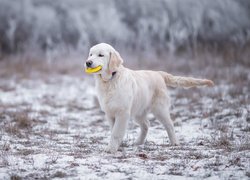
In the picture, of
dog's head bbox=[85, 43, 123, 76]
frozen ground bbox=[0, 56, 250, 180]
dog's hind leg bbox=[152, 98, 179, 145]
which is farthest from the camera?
dog's hind leg bbox=[152, 98, 179, 145]

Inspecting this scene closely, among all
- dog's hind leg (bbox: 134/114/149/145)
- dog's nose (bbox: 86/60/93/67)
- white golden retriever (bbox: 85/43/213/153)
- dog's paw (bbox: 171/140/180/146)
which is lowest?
dog's paw (bbox: 171/140/180/146)

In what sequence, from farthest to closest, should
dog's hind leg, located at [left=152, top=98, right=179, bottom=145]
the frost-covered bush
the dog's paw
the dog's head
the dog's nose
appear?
1. the frost-covered bush
2. dog's hind leg, located at [left=152, top=98, right=179, bottom=145]
3. the dog's paw
4. the dog's head
5. the dog's nose

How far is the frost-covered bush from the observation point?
68.3ft

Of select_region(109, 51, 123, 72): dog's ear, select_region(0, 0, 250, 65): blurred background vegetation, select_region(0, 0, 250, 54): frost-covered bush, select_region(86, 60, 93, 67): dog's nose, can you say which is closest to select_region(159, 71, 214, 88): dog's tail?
select_region(109, 51, 123, 72): dog's ear

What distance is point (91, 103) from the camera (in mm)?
10898

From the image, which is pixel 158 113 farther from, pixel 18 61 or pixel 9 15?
pixel 9 15

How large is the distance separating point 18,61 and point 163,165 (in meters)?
15.1

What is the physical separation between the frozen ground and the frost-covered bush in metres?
7.51

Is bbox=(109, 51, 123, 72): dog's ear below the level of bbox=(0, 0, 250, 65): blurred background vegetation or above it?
below

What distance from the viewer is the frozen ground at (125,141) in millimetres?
4281

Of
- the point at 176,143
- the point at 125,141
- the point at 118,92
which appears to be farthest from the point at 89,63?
the point at 176,143

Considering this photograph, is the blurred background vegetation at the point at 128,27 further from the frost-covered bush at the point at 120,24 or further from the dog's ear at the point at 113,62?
the dog's ear at the point at 113,62

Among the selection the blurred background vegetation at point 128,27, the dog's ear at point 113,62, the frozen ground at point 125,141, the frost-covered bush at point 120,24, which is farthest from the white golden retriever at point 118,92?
the frost-covered bush at point 120,24

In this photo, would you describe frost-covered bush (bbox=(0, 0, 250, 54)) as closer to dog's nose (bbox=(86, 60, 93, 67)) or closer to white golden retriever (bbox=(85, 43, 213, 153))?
white golden retriever (bbox=(85, 43, 213, 153))
